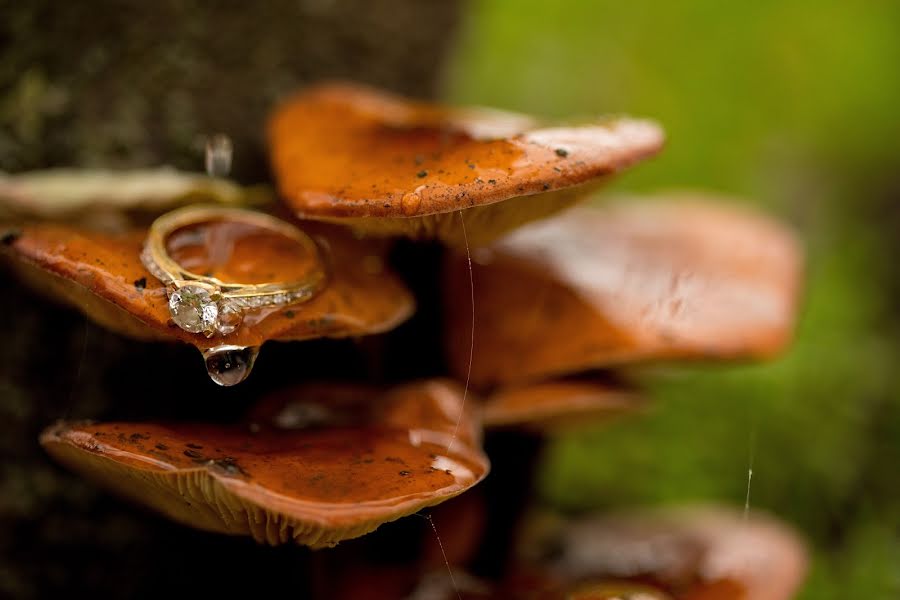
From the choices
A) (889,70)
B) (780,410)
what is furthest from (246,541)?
(889,70)

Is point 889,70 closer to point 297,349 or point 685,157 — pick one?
point 685,157

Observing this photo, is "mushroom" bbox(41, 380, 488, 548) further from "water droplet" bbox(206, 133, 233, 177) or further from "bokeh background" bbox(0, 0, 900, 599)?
"water droplet" bbox(206, 133, 233, 177)

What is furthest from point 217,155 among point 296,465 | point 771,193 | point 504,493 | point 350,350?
point 771,193

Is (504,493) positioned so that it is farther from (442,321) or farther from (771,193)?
(771,193)

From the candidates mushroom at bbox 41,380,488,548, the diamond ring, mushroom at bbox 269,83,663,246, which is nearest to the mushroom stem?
mushroom at bbox 41,380,488,548

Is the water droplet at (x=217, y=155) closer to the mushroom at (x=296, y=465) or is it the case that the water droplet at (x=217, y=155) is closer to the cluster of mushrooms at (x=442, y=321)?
the cluster of mushrooms at (x=442, y=321)

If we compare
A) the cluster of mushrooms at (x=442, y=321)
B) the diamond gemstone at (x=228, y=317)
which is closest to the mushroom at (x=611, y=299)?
the cluster of mushrooms at (x=442, y=321)
